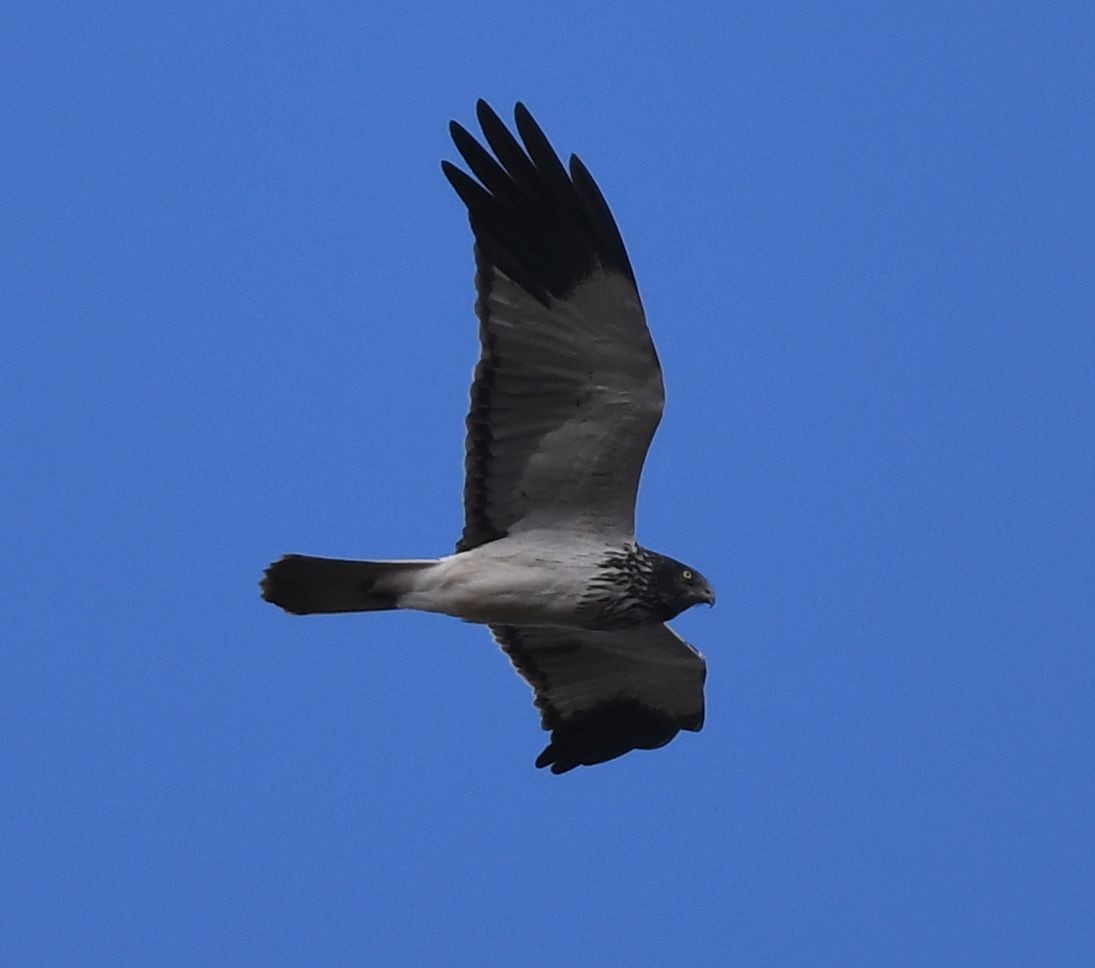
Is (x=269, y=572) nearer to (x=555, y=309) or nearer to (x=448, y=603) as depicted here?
(x=448, y=603)

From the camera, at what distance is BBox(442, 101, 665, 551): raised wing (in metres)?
9.81

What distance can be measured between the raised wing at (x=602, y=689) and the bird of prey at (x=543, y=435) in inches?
12.5

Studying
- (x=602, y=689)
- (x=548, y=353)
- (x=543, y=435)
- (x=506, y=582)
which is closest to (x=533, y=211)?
(x=548, y=353)

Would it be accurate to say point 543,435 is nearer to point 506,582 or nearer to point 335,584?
point 506,582

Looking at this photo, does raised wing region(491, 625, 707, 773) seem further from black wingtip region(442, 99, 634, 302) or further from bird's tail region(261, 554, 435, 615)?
black wingtip region(442, 99, 634, 302)

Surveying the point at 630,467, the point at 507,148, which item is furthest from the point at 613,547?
the point at 507,148

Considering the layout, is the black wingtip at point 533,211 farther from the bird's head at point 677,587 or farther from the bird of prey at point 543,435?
the bird's head at point 677,587

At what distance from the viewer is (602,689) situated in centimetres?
1183

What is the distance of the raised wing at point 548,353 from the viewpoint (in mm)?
9812

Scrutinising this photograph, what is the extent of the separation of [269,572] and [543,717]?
2.24 m

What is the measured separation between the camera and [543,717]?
38.8 ft

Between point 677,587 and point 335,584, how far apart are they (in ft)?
5.81

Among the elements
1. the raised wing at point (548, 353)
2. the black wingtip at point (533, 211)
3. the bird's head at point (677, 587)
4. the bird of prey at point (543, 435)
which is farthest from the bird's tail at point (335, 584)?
the black wingtip at point (533, 211)

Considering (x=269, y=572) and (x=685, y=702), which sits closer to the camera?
(x=269, y=572)
